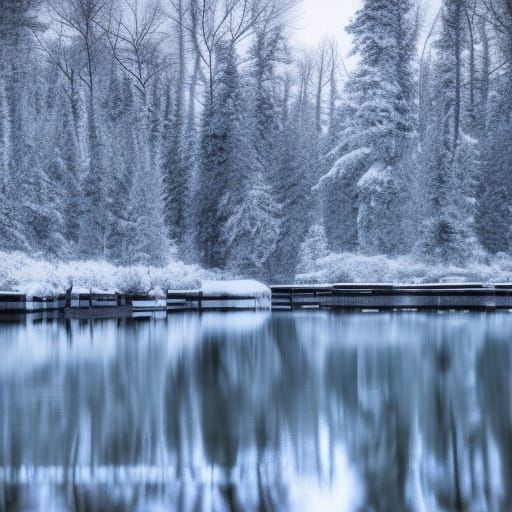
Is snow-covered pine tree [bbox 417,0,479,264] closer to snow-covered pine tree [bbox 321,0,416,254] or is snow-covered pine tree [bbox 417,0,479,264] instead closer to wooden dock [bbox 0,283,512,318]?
snow-covered pine tree [bbox 321,0,416,254]

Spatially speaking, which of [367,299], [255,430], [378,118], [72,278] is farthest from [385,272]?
[255,430]

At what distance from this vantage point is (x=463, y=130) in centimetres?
4297

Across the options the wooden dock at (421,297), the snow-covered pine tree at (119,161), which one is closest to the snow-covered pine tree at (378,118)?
the wooden dock at (421,297)

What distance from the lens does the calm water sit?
425 centimetres

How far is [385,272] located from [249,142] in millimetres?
11317

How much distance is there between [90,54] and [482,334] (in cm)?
3765

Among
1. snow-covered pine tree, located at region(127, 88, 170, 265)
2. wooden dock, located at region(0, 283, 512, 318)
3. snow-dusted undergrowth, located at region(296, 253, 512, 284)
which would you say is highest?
snow-covered pine tree, located at region(127, 88, 170, 265)

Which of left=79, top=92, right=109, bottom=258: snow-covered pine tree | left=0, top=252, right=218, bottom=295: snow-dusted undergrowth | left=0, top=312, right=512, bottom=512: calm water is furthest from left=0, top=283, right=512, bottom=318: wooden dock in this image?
left=0, top=312, right=512, bottom=512: calm water

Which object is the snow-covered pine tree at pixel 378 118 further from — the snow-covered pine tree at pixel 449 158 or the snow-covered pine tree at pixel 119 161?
the snow-covered pine tree at pixel 119 161

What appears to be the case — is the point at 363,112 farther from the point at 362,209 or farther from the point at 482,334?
the point at 482,334

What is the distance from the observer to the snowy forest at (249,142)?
1578 inches

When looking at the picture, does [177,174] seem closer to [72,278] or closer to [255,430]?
[72,278]

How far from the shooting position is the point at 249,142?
4238cm

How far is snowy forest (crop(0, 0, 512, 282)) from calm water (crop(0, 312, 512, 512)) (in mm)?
27100
